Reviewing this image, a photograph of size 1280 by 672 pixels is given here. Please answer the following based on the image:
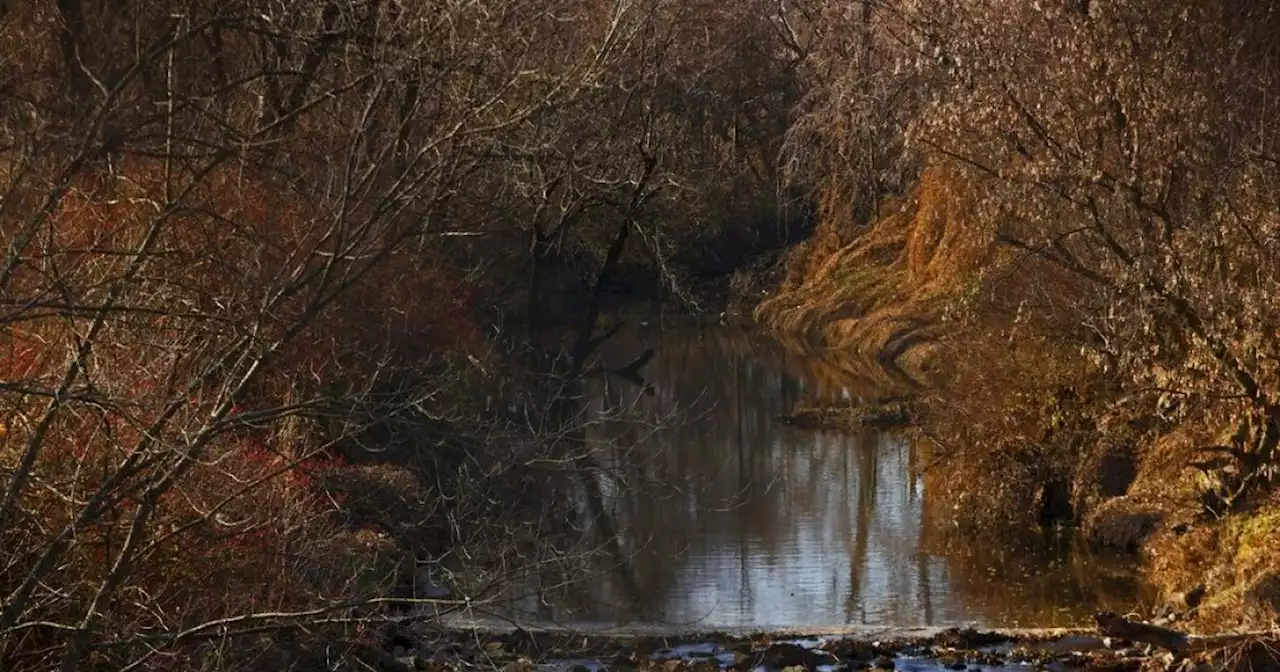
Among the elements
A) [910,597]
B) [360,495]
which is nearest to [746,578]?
[910,597]

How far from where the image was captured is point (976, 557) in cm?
1814

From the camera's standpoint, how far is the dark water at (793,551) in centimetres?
1579

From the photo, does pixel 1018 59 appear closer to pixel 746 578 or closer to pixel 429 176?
pixel 746 578

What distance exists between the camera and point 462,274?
23625 millimetres

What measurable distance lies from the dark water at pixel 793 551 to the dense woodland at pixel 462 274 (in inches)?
35.8

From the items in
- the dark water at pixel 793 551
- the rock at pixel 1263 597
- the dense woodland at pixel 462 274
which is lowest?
the dark water at pixel 793 551

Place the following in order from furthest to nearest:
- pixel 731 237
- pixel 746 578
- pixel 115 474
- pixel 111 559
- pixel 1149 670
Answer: pixel 731 237
pixel 746 578
pixel 1149 670
pixel 111 559
pixel 115 474

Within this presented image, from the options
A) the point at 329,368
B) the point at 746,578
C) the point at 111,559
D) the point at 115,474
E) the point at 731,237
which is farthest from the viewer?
the point at 731,237

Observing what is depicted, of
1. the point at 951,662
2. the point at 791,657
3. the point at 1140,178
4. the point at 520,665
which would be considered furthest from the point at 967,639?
the point at 1140,178

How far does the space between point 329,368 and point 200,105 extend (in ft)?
29.1

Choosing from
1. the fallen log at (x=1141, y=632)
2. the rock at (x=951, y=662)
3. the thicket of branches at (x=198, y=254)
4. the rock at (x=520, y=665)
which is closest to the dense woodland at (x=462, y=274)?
the thicket of branches at (x=198, y=254)

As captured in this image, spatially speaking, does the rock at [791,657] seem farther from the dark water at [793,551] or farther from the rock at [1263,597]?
the rock at [1263,597]

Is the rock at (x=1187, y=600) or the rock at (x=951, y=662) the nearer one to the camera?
the rock at (x=951, y=662)

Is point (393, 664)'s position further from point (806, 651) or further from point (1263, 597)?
point (1263, 597)
